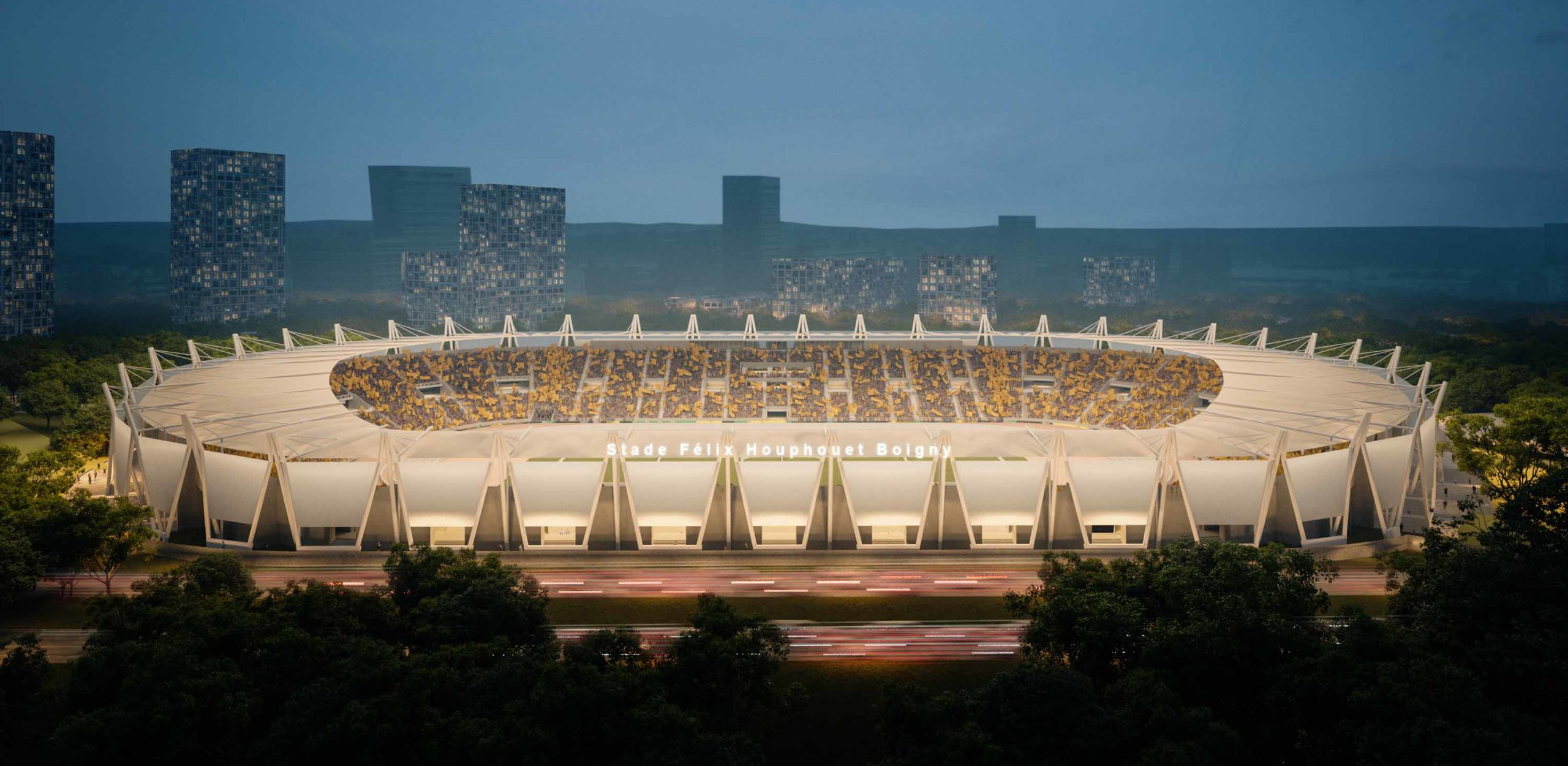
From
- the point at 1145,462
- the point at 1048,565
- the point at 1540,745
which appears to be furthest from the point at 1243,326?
the point at 1540,745

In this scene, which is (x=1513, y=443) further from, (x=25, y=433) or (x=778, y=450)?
(x=25, y=433)

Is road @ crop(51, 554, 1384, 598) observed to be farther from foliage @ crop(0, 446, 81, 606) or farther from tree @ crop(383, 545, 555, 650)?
tree @ crop(383, 545, 555, 650)

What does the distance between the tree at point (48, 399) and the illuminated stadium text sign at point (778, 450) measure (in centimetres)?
5483

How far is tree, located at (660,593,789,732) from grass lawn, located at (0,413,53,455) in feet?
216

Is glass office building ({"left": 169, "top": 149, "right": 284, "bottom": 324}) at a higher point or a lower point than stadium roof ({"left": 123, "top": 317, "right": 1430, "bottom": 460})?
higher

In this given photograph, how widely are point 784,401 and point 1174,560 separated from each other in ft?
153

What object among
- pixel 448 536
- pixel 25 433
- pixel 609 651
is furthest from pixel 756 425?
pixel 25 433

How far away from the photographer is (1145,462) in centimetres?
4453

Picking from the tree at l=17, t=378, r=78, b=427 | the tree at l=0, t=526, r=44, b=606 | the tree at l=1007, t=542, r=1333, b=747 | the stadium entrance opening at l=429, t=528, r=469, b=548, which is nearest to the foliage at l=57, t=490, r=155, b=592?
the tree at l=0, t=526, r=44, b=606

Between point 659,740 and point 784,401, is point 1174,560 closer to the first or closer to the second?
point 659,740

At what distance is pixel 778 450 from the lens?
47.5 m

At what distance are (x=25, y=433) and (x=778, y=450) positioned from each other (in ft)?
224

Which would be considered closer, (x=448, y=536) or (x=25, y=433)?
(x=448, y=536)

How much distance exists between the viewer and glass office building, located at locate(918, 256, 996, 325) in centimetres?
19212
